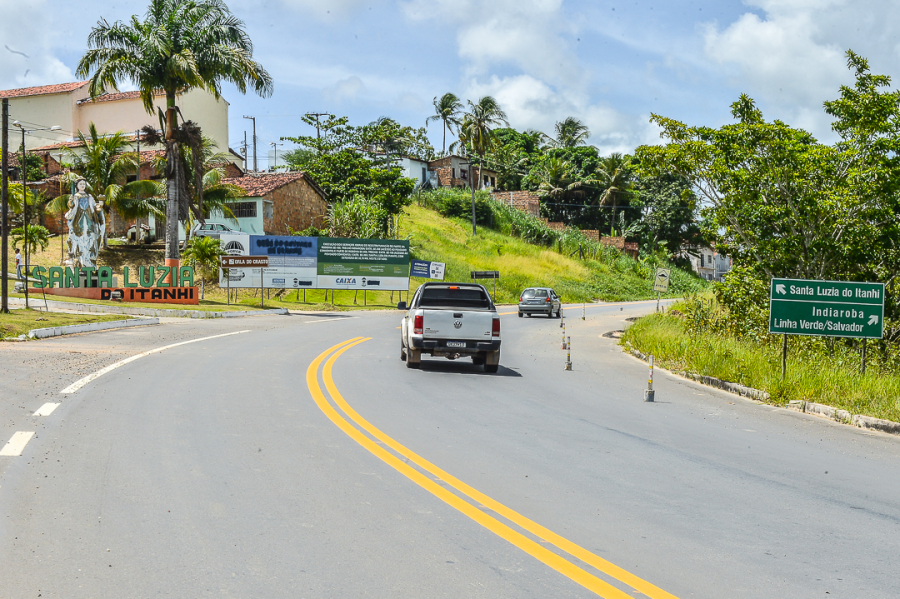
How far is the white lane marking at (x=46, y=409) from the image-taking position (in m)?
9.52

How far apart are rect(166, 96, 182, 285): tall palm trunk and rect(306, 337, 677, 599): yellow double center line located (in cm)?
3072

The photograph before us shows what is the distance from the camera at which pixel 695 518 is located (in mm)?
5855

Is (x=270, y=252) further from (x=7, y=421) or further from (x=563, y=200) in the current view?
(x=563, y=200)

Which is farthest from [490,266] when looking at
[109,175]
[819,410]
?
[819,410]

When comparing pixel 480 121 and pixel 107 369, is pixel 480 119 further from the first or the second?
pixel 107 369

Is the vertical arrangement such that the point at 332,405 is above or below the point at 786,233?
below

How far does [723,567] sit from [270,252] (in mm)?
42027

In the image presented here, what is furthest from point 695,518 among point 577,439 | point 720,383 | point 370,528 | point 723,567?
point 720,383

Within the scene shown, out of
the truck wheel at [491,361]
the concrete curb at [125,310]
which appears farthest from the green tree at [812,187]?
the concrete curb at [125,310]

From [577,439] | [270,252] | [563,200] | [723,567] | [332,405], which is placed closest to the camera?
[723,567]

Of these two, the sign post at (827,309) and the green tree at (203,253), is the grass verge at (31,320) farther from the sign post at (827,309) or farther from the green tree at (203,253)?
the sign post at (827,309)

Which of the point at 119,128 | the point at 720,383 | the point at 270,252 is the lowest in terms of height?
the point at 720,383

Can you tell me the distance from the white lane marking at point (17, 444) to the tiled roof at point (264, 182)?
46787mm

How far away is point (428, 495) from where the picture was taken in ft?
20.6
